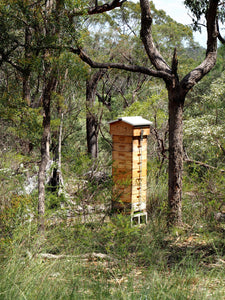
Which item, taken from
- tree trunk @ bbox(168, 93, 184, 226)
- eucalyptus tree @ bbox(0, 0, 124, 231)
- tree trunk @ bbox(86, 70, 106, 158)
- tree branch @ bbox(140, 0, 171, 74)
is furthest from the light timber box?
tree trunk @ bbox(86, 70, 106, 158)

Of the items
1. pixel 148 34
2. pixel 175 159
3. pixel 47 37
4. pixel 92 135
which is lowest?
pixel 175 159

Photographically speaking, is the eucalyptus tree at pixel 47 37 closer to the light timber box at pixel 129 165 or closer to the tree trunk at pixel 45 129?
the tree trunk at pixel 45 129

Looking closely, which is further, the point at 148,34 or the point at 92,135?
the point at 92,135

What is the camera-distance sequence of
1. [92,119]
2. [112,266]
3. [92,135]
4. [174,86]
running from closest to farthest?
[112,266], [174,86], [92,119], [92,135]

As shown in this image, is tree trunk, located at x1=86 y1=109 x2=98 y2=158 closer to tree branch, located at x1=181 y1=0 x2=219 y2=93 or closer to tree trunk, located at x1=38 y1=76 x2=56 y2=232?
tree branch, located at x1=181 y1=0 x2=219 y2=93

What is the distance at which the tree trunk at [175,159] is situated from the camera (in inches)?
231

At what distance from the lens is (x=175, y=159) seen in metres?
5.91

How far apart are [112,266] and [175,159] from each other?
7.52 ft

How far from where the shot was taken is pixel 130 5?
1686 cm

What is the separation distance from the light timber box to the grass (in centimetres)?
57

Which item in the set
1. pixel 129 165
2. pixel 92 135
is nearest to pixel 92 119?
pixel 92 135

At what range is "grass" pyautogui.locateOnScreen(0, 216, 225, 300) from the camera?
9.64 feet

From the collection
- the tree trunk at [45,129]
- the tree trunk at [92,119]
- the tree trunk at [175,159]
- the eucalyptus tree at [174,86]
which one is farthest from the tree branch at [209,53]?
the tree trunk at [92,119]

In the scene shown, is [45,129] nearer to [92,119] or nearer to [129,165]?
[129,165]
